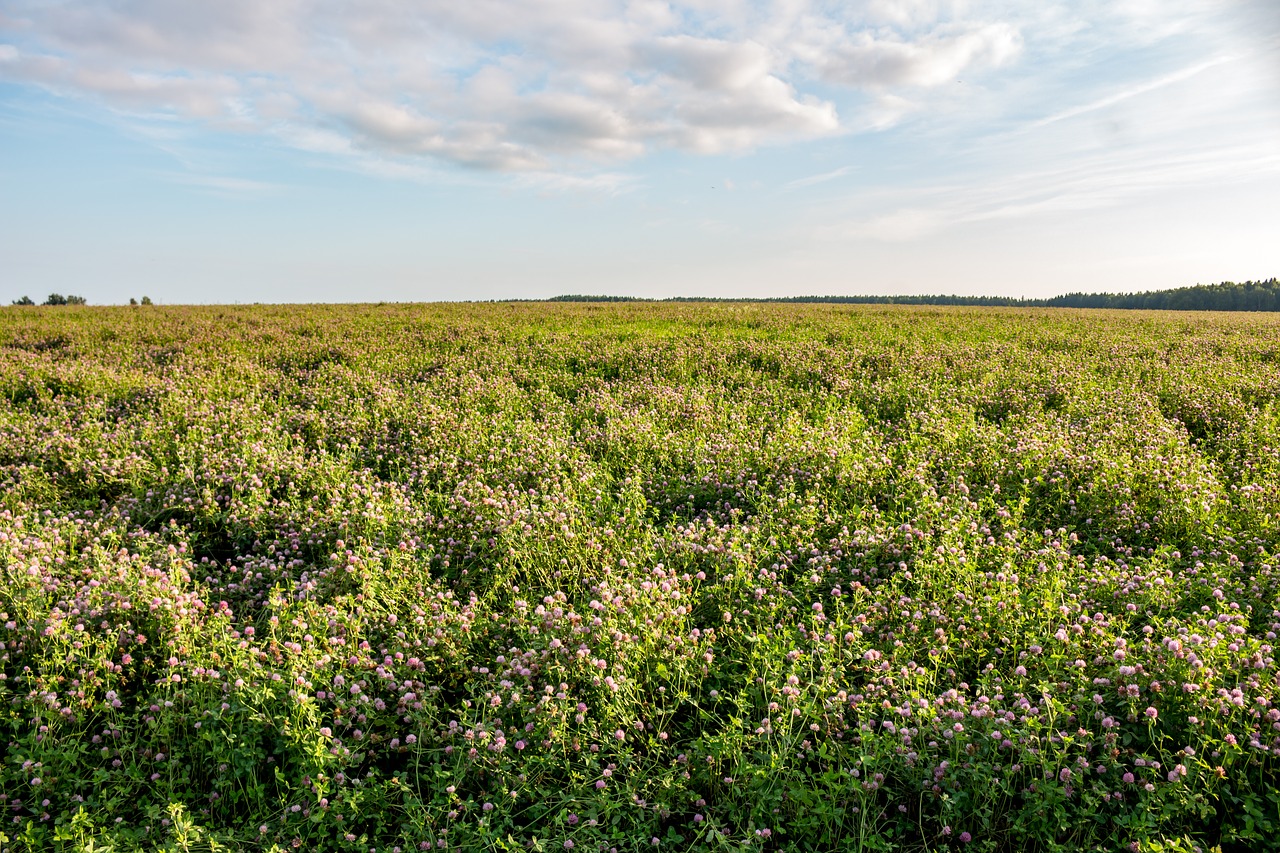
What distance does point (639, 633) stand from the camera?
13.3ft

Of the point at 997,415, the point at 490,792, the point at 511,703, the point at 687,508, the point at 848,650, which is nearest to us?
the point at 490,792

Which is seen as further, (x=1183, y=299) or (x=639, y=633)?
(x=1183, y=299)

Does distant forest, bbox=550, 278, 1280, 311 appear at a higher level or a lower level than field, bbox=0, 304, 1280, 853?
higher

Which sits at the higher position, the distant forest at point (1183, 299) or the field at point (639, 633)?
the distant forest at point (1183, 299)

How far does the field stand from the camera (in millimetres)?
3088

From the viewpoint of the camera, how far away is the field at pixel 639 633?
10.1 ft

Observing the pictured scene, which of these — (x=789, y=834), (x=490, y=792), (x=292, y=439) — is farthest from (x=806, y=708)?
(x=292, y=439)

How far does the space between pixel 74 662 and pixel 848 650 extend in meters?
4.76

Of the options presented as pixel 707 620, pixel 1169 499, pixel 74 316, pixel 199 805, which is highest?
pixel 74 316

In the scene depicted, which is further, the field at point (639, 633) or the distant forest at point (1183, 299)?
the distant forest at point (1183, 299)

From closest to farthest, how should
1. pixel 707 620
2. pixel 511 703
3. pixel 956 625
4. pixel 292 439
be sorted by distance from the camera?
pixel 511 703 < pixel 956 625 < pixel 707 620 < pixel 292 439

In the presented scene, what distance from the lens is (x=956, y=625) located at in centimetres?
424

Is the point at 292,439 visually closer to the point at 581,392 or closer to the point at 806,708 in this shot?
the point at 581,392

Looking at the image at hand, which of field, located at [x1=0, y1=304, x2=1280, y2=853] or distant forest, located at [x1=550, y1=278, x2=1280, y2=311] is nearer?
field, located at [x1=0, y1=304, x2=1280, y2=853]
